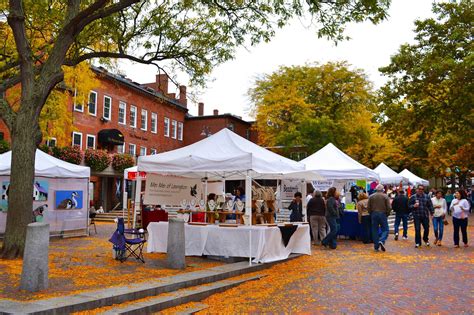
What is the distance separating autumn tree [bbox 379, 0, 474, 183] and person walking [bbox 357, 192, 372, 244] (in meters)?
9.54

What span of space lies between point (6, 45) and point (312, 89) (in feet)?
101

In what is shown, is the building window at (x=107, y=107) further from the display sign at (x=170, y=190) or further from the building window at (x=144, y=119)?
the display sign at (x=170, y=190)

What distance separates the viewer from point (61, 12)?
13414 mm

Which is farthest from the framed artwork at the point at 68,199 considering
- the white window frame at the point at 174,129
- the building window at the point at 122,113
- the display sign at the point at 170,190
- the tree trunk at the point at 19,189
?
the white window frame at the point at 174,129

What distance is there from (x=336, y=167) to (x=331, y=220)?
3810 mm

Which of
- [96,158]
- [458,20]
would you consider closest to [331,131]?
[458,20]

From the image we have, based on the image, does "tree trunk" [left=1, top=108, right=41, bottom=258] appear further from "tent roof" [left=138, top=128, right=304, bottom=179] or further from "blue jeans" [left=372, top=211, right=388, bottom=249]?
"blue jeans" [left=372, top=211, right=388, bottom=249]

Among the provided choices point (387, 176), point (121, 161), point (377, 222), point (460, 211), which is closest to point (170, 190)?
point (377, 222)

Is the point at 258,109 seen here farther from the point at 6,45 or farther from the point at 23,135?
the point at 23,135

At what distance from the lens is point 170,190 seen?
13.2 m

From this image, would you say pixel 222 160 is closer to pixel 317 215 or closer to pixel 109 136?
pixel 317 215

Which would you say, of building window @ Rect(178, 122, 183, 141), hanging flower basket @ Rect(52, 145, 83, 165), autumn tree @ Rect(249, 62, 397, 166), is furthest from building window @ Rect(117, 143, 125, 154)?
autumn tree @ Rect(249, 62, 397, 166)

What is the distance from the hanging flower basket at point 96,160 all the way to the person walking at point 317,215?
685 inches

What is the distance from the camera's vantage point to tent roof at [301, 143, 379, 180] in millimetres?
16891
